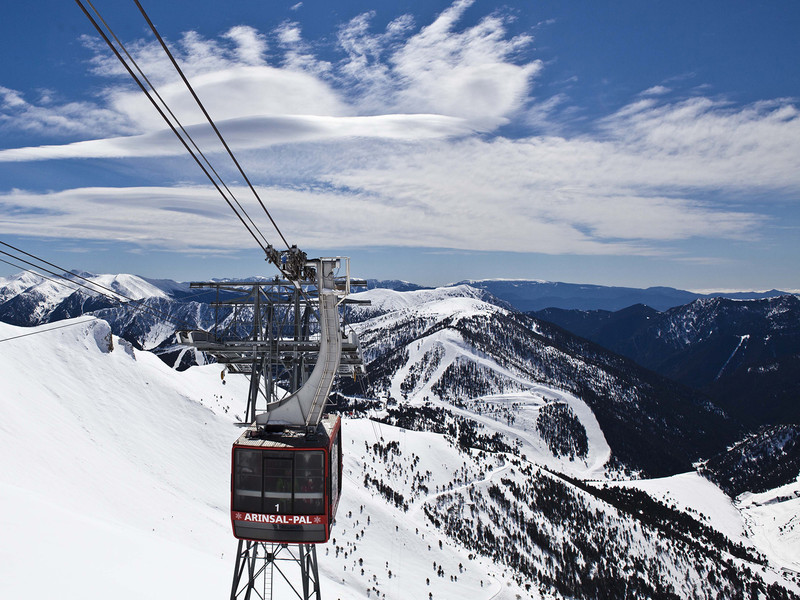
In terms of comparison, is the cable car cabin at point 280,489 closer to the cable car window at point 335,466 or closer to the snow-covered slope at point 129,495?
the cable car window at point 335,466

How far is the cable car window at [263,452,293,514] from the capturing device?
21.2 meters

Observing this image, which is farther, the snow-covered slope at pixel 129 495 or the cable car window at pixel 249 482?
the snow-covered slope at pixel 129 495

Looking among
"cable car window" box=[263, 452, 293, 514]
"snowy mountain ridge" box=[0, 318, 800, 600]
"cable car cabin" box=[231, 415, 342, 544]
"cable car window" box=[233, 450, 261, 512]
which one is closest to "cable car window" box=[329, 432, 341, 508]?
"cable car cabin" box=[231, 415, 342, 544]

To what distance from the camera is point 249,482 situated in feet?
70.1

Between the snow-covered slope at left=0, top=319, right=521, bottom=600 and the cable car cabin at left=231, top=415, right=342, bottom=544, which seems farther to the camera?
the snow-covered slope at left=0, top=319, right=521, bottom=600

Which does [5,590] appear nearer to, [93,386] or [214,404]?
[93,386]

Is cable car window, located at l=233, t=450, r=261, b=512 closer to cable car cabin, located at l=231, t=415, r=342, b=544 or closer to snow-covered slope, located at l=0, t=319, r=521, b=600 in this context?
cable car cabin, located at l=231, t=415, r=342, b=544

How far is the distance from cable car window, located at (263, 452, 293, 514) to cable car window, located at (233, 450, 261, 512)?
378mm

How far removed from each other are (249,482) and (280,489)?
57.3 inches

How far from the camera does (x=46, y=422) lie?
221 feet

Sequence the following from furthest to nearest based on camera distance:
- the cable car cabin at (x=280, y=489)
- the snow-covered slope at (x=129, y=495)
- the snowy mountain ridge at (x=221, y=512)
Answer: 1. the snowy mountain ridge at (x=221, y=512)
2. the snow-covered slope at (x=129, y=495)
3. the cable car cabin at (x=280, y=489)

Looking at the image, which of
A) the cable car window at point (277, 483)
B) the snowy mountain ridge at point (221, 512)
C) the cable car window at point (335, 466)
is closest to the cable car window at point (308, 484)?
the cable car window at point (277, 483)

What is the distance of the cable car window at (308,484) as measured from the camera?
21188mm

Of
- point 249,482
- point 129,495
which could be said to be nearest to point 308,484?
point 249,482
